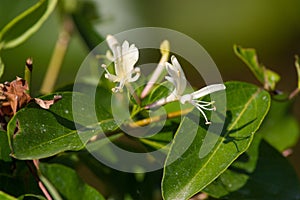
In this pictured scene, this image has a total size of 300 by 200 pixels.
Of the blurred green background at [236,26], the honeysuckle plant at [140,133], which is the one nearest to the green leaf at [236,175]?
the honeysuckle plant at [140,133]

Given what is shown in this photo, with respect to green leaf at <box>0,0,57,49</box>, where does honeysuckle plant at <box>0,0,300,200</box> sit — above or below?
below

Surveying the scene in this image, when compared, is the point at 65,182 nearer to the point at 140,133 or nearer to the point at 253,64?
the point at 140,133

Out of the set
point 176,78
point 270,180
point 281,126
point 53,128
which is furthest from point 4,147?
point 281,126

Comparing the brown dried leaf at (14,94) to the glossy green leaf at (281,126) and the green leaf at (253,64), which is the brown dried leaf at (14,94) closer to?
the green leaf at (253,64)

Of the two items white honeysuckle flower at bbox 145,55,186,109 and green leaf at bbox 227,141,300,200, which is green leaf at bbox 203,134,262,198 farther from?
white honeysuckle flower at bbox 145,55,186,109

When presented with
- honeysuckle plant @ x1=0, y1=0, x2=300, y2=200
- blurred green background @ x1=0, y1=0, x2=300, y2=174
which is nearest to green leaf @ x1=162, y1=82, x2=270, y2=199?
honeysuckle plant @ x1=0, y1=0, x2=300, y2=200

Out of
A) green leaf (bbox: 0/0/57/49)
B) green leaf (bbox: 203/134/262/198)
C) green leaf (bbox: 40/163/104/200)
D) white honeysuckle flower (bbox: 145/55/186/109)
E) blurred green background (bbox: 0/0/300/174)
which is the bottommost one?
blurred green background (bbox: 0/0/300/174)

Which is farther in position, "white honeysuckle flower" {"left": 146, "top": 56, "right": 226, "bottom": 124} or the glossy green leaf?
the glossy green leaf
